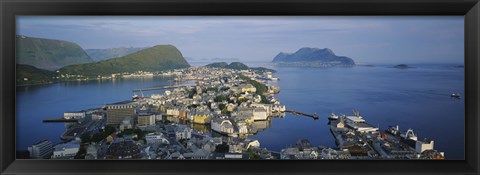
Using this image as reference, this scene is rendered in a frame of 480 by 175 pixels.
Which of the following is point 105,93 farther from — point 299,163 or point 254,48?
point 299,163

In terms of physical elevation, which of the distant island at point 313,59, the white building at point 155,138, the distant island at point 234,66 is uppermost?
the distant island at point 313,59

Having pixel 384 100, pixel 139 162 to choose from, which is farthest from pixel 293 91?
pixel 139 162

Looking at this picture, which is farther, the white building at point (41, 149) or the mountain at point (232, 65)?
the mountain at point (232, 65)

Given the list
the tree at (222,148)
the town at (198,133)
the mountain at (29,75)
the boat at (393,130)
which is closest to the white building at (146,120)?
the town at (198,133)

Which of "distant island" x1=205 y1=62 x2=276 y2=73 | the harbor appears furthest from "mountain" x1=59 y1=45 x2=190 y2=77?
the harbor

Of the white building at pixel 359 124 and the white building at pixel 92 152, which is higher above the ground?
the white building at pixel 359 124

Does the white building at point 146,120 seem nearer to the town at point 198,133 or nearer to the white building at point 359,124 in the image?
the town at point 198,133
